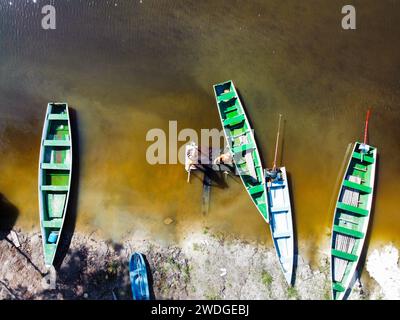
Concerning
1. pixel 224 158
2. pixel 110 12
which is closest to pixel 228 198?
pixel 224 158

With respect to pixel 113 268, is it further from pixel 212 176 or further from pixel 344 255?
pixel 344 255

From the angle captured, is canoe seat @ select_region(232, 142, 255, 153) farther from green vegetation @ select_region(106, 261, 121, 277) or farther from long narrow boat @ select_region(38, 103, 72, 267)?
long narrow boat @ select_region(38, 103, 72, 267)

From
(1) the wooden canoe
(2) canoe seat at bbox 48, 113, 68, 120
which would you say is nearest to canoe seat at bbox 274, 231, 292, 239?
(1) the wooden canoe

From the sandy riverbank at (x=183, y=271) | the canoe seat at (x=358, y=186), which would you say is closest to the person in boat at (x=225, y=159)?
the sandy riverbank at (x=183, y=271)

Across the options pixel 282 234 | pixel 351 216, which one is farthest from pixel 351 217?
pixel 282 234

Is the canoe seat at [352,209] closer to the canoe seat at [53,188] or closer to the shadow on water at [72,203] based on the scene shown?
the shadow on water at [72,203]

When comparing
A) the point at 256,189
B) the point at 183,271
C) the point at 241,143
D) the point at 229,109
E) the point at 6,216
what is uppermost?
the point at 229,109
